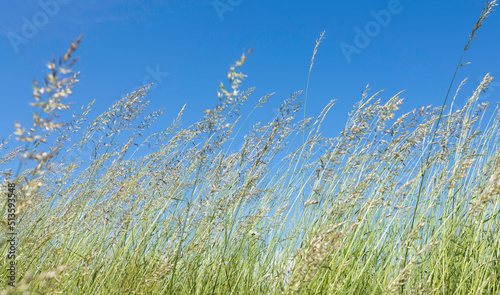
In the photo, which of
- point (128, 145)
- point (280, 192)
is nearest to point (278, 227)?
point (280, 192)

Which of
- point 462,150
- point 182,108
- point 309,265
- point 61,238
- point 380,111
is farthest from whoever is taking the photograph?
point 182,108

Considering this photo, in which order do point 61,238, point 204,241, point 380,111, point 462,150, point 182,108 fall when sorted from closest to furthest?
point 204,241 → point 380,111 → point 61,238 → point 462,150 → point 182,108

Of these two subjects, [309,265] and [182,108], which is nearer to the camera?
[309,265]

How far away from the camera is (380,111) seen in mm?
2619

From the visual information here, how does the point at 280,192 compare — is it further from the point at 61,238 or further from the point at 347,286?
the point at 61,238

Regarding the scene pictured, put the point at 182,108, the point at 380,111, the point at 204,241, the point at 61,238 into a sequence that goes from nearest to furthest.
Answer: the point at 204,241 → the point at 380,111 → the point at 61,238 → the point at 182,108

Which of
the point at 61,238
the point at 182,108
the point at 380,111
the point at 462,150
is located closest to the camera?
the point at 380,111

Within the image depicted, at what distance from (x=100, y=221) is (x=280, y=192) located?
Result: 52.1 inches

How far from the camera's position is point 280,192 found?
3.20 meters

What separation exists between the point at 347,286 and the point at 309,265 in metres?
1.03

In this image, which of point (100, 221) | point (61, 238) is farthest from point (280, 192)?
point (61, 238)

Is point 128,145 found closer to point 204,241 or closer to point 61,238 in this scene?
point 61,238

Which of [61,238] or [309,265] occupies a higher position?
[61,238]

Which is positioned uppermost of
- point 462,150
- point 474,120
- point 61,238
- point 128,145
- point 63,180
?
point 474,120
